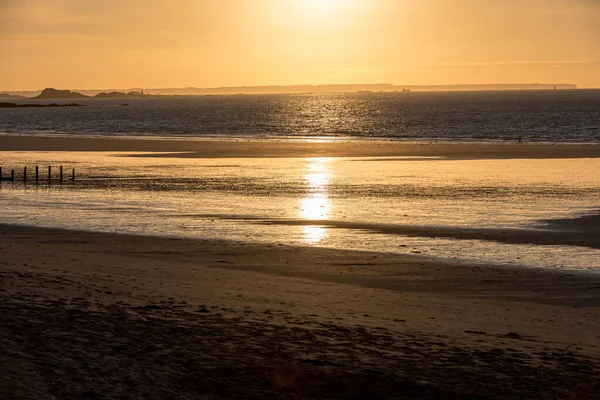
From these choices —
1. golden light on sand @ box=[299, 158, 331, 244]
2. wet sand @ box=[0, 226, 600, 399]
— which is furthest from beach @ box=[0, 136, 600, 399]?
golden light on sand @ box=[299, 158, 331, 244]

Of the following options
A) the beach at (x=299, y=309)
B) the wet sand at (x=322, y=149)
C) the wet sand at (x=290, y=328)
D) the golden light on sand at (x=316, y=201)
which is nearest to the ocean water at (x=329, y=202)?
the golden light on sand at (x=316, y=201)

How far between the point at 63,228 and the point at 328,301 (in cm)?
1481

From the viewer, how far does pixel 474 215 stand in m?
32.7

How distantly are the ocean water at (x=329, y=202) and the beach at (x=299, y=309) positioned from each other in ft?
0.92

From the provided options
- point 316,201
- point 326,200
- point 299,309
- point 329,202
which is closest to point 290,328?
point 299,309

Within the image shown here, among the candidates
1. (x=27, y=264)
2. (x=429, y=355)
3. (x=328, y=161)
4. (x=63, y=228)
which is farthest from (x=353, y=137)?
(x=429, y=355)

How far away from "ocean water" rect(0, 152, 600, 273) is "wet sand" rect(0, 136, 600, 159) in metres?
9.15

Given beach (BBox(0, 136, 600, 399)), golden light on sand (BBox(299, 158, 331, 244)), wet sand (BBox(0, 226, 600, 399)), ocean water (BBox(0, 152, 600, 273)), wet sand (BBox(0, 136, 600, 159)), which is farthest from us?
wet sand (BBox(0, 136, 600, 159))

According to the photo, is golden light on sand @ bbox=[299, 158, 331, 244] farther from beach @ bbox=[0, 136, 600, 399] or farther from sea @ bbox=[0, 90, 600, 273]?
beach @ bbox=[0, 136, 600, 399]

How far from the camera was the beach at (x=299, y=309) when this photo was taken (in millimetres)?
10719

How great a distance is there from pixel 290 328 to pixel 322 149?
66633 millimetres

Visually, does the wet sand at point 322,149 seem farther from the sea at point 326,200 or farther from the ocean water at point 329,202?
the ocean water at point 329,202

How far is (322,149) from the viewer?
79.9m

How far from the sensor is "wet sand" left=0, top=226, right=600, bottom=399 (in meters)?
10.6
